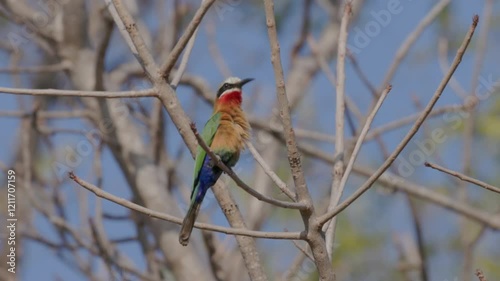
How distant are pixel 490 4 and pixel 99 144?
2366mm

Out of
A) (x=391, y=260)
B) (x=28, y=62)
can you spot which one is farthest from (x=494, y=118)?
(x=28, y=62)

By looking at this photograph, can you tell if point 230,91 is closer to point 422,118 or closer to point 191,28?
point 191,28

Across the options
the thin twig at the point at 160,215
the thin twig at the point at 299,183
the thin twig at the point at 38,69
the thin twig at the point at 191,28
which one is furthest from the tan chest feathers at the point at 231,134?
the thin twig at the point at 38,69

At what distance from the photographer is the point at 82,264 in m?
4.63

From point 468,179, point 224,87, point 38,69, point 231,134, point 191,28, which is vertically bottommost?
point 468,179

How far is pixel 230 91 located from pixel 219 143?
0.50 meters

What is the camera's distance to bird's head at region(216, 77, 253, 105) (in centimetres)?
357

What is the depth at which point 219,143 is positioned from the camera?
3262 millimetres

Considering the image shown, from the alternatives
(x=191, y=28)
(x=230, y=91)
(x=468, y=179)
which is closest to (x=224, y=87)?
(x=230, y=91)

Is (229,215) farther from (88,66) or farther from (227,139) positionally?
(88,66)

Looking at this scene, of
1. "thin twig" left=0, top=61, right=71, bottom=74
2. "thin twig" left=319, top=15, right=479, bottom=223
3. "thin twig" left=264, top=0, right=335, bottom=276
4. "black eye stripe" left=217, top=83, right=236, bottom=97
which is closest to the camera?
"thin twig" left=319, top=15, right=479, bottom=223

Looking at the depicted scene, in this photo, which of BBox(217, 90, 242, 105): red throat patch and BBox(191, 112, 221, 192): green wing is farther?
BBox(217, 90, 242, 105): red throat patch

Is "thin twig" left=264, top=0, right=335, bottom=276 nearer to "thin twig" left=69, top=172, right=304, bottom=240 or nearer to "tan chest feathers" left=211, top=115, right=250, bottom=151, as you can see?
"thin twig" left=69, top=172, right=304, bottom=240

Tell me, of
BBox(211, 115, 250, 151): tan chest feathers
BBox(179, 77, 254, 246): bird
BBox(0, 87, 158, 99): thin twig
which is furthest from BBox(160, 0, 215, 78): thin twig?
BBox(211, 115, 250, 151): tan chest feathers
